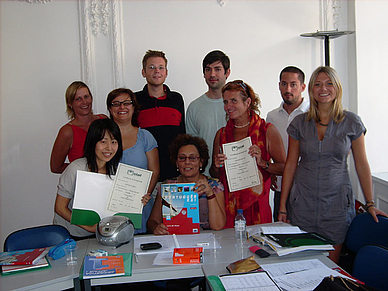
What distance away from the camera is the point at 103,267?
6.51 ft

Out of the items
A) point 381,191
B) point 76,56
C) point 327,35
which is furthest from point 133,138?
point 381,191

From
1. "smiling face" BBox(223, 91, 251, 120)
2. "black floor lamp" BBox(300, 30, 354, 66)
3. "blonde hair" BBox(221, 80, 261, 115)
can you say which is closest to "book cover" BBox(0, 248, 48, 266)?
"smiling face" BBox(223, 91, 251, 120)

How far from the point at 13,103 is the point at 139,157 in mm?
2219

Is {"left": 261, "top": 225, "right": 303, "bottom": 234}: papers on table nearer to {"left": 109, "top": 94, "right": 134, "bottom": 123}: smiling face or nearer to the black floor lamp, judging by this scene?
{"left": 109, "top": 94, "right": 134, "bottom": 123}: smiling face

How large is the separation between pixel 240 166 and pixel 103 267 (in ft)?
4.03

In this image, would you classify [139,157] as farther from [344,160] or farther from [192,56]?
[192,56]

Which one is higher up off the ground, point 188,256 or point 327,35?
point 327,35

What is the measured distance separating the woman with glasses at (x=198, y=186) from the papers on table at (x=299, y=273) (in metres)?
0.71

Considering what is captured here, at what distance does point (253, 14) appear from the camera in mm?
4477

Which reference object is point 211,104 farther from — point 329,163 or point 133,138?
point 329,163

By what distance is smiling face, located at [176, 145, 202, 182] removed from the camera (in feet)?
8.95

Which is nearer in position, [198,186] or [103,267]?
[103,267]

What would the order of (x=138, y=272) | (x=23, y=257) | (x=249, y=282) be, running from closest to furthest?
1. (x=249, y=282)
2. (x=138, y=272)
3. (x=23, y=257)

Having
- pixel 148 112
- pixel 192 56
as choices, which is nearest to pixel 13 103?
pixel 148 112
